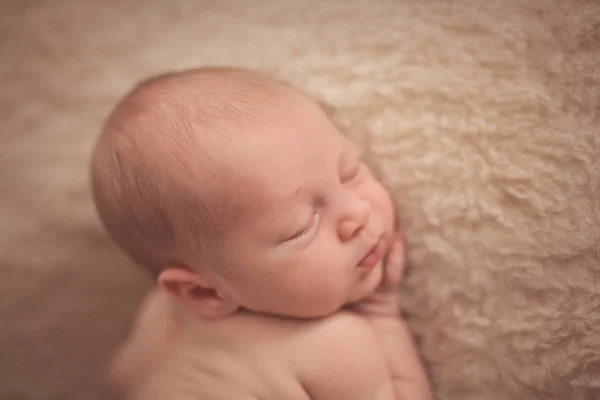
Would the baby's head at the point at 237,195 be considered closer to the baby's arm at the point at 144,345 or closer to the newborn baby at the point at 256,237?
the newborn baby at the point at 256,237

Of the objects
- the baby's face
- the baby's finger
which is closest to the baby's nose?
the baby's face

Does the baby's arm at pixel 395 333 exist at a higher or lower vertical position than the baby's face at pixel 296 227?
lower

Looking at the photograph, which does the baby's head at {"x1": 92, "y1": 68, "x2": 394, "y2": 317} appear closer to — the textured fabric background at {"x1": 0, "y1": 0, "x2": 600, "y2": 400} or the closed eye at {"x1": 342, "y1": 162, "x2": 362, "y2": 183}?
the closed eye at {"x1": 342, "y1": 162, "x2": 362, "y2": 183}

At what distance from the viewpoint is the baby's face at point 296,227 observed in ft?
2.33

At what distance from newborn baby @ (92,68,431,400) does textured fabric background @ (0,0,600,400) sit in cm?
9

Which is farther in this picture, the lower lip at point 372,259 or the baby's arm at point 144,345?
the baby's arm at point 144,345

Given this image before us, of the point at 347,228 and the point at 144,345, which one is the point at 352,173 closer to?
the point at 347,228

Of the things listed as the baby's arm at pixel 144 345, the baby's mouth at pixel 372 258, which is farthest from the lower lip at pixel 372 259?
the baby's arm at pixel 144 345

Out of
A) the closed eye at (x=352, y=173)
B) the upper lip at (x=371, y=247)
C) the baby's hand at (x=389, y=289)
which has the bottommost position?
the baby's hand at (x=389, y=289)

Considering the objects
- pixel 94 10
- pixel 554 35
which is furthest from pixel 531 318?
pixel 94 10

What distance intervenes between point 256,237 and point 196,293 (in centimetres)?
14

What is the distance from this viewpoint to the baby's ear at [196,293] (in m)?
0.75

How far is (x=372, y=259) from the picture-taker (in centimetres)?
77

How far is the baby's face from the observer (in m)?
0.71
